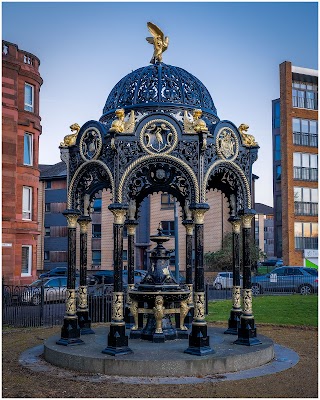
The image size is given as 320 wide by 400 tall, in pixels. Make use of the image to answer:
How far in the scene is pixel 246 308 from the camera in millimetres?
12695

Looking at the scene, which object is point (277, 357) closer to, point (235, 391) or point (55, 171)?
point (235, 391)

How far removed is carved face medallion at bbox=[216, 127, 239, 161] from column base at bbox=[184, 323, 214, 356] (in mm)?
4126

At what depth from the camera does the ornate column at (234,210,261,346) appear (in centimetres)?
1216

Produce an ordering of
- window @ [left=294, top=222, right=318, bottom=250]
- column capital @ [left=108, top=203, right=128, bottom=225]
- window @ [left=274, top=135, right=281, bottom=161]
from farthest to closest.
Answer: window @ [left=274, top=135, right=281, bottom=161]
window @ [left=294, top=222, right=318, bottom=250]
column capital @ [left=108, top=203, right=128, bottom=225]

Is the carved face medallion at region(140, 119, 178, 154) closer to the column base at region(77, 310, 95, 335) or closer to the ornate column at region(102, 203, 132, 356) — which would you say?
the ornate column at region(102, 203, 132, 356)

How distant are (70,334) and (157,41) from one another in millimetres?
7900

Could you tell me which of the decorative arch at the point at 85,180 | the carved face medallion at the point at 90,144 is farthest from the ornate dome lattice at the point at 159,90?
the decorative arch at the point at 85,180

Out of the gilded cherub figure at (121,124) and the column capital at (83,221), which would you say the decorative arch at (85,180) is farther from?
the gilded cherub figure at (121,124)

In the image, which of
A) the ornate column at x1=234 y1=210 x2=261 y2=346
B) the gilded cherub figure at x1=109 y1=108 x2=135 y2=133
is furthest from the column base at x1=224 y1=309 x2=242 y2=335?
the gilded cherub figure at x1=109 y1=108 x2=135 y2=133

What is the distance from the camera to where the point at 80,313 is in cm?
1401

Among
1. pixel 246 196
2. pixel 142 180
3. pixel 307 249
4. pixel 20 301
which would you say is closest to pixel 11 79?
pixel 20 301

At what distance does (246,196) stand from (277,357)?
397 centimetres

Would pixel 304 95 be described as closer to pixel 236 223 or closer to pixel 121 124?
pixel 236 223

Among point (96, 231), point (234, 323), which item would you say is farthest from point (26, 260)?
point (96, 231)
